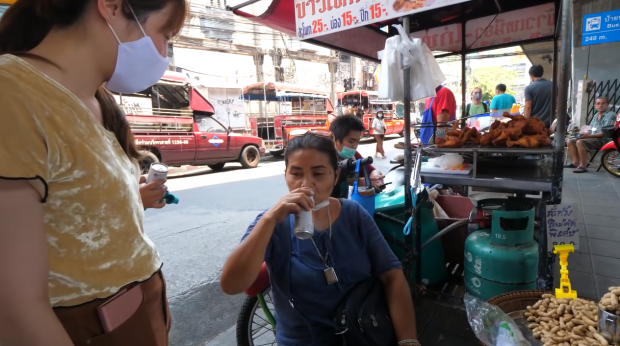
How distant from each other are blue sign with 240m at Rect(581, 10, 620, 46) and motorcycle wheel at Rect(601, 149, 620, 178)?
3.18 metres

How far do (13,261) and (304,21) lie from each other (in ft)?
9.76

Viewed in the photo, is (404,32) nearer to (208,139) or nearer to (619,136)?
(619,136)

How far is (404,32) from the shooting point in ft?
7.97

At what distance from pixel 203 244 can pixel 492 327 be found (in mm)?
3667

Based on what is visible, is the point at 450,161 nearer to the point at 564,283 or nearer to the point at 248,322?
the point at 564,283

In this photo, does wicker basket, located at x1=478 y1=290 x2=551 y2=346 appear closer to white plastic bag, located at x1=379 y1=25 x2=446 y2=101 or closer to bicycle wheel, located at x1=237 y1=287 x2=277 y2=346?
bicycle wheel, located at x1=237 y1=287 x2=277 y2=346

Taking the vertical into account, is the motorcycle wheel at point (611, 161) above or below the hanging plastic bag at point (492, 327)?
below

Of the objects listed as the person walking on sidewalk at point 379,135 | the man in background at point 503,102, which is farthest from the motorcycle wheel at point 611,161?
the person walking on sidewalk at point 379,135

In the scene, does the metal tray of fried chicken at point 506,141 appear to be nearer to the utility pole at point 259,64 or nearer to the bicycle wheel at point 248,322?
the bicycle wheel at point 248,322

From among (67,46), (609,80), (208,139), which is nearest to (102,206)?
(67,46)

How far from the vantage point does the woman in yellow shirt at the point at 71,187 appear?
0.65 meters

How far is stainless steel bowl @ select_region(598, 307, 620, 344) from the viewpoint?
1.35 m

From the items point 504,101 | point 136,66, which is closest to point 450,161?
point 136,66

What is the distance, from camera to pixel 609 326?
54.2 inches
